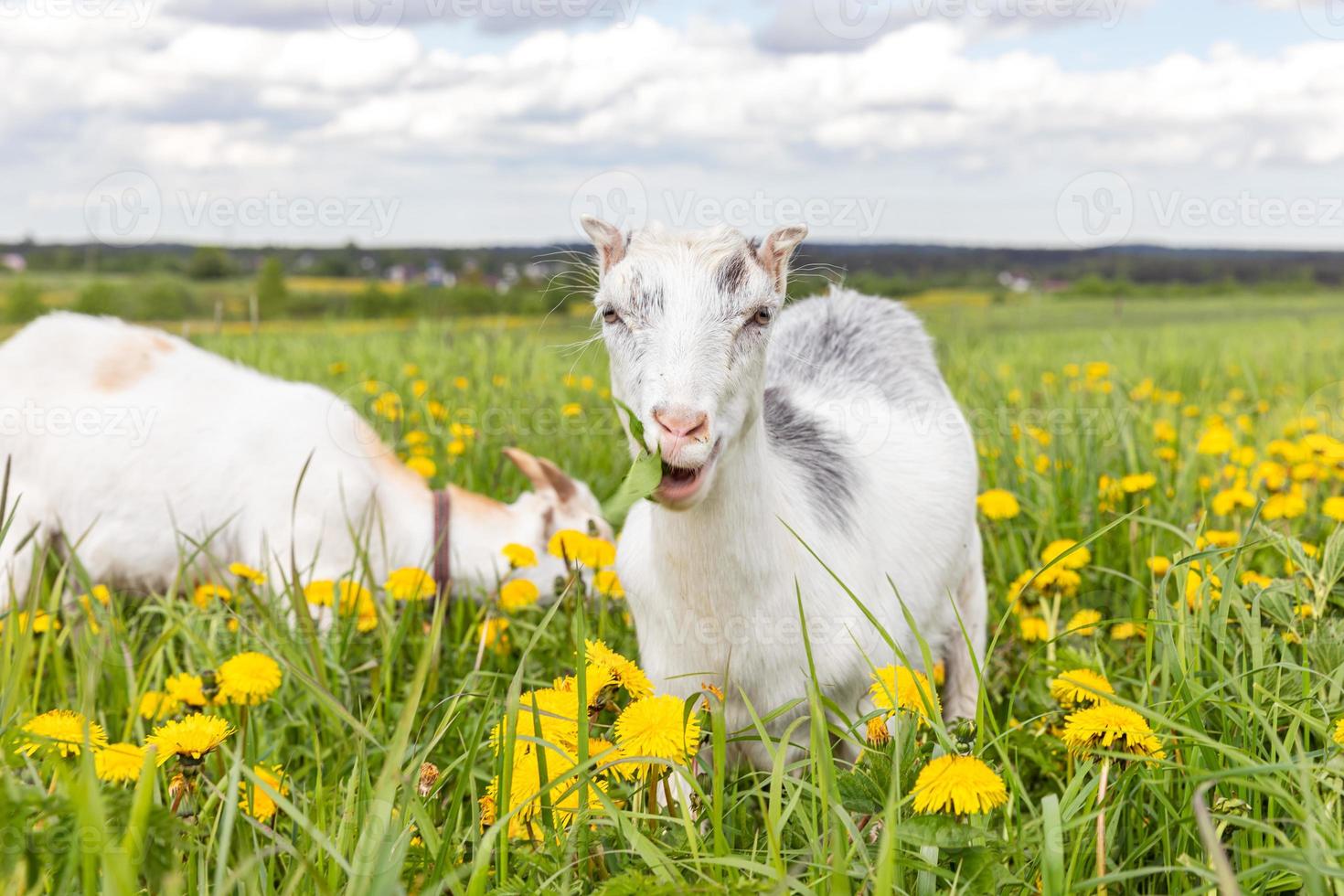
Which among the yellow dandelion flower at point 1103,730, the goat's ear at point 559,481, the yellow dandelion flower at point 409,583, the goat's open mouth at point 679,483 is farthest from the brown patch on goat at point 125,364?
the yellow dandelion flower at point 1103,730

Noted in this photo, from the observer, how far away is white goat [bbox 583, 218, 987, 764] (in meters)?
1.82

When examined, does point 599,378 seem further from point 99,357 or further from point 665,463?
point 665,463

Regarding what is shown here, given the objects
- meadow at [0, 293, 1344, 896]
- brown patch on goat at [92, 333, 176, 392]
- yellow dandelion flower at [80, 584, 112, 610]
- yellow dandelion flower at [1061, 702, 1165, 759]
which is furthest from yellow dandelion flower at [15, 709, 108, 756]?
brown patch on goat at [92, 333, 176, 392]

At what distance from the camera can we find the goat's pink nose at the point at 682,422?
65.6 inches

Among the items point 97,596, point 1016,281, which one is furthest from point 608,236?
point 1016,281

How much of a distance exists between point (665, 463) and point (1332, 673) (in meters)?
1.31

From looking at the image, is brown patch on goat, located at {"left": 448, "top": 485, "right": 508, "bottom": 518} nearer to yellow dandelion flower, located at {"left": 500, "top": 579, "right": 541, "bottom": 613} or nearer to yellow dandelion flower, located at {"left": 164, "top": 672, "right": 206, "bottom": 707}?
yellow dandelion flower, located at {"left": 500, "top": 579, "right": 541, "bottom": 613}

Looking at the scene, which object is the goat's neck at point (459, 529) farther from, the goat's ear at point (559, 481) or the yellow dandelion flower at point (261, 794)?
the yellow dandelion flower at point (261, 794)

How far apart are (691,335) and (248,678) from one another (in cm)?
102

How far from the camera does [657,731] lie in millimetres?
1438

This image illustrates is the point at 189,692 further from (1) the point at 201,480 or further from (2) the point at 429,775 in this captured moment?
(1) the point at 201,480

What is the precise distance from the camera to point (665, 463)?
1678 millimetres

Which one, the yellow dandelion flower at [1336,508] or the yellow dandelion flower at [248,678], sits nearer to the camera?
the yellow dandelion flower at [248,678]

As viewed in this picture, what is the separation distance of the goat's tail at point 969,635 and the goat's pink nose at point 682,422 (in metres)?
1.66
